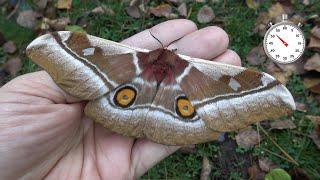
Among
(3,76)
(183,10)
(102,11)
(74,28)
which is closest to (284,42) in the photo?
(183,10)

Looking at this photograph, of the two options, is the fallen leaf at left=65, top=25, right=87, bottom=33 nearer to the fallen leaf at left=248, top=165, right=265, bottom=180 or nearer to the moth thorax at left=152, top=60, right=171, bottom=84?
the moth thorax at left=152, top=60, right=171, bottom=84

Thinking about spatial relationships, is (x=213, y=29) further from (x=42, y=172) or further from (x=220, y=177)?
(x=42, y=172)

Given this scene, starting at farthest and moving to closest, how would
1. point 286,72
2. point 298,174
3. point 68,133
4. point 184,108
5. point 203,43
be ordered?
point 286,72 < point 298,174 < point 203,43 < point 68,133 < point 184,108

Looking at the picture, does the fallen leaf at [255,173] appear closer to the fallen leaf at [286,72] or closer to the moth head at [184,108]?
the fallen leaf at [286,72]

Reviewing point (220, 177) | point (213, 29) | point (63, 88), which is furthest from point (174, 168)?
point (63, 88)

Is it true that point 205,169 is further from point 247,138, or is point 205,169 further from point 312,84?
point 312,84

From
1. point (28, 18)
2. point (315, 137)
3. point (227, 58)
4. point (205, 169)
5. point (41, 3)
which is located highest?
point (227, 58)

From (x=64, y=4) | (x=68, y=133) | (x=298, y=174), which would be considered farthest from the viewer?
(x=64, y=4)
